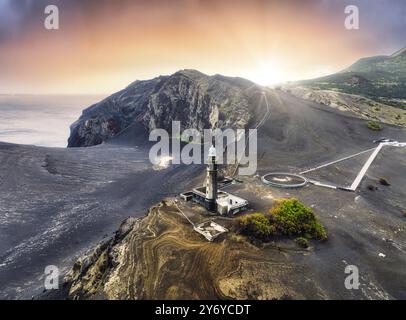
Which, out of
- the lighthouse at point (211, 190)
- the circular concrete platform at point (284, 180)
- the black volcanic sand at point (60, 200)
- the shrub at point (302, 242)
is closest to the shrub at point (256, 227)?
the shrub at point (302, 242)

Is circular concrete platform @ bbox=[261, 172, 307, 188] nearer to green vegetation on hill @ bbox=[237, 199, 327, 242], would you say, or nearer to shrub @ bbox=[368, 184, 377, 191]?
shrub @ bbox=[368, 184, 377, 191]

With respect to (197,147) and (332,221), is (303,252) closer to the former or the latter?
(332,221)

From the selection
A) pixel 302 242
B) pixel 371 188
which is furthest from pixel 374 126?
pixel 302 242

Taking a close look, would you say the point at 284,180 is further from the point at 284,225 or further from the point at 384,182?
the point at 284,225

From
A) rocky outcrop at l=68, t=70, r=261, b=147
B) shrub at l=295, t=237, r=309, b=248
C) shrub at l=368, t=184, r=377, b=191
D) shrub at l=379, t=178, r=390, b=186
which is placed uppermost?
rocky outcrop at l=68, t=70, r=261, b=147

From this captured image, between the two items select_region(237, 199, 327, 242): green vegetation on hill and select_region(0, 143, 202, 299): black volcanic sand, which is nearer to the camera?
select_region(237, 199, 327, 242): green vegetation on hill

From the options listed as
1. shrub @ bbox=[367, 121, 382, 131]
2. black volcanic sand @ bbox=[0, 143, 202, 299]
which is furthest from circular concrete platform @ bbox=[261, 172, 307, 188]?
shrub @ bbox=[367, 121, 382, 131]

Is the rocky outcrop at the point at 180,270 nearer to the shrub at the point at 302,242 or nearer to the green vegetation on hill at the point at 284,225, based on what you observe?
the green vegetation on hill at the point at 284,225
